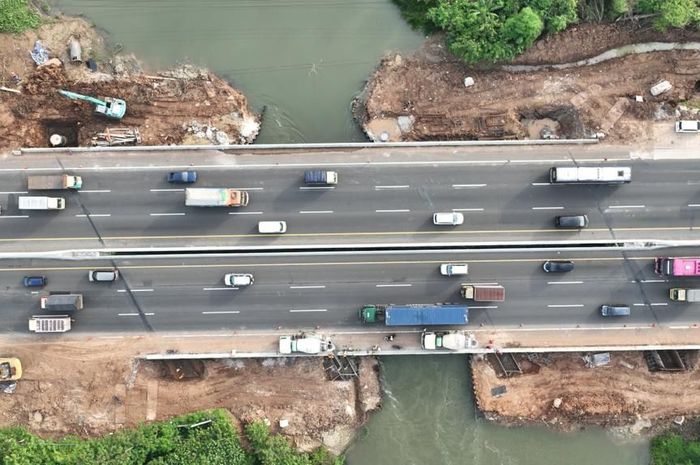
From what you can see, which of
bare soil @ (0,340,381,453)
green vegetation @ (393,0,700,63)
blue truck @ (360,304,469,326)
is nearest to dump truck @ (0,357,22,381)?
bare soil @ (0,340,381,453)

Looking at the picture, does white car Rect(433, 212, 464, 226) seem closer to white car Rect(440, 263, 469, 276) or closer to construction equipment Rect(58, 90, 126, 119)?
white car Rect(440, 263, 469, 276)

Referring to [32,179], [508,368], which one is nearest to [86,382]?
[32,179]

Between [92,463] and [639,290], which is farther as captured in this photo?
[639,290]

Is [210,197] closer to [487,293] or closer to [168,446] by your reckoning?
[168,446]

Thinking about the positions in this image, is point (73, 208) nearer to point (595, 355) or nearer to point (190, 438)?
point (190, 438)

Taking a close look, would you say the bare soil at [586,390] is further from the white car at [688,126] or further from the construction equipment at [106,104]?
the construction equipment at [106,104]

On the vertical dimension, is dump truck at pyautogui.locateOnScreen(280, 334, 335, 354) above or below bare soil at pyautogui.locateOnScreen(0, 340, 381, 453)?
above
